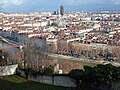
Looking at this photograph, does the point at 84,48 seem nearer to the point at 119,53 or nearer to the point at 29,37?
the point at 119,53

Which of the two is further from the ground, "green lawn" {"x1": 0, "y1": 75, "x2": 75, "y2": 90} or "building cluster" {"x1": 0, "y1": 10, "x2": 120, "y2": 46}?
"building cluster" {"x1": 0, "y1": 10, "x2": 120, "y2": 46}

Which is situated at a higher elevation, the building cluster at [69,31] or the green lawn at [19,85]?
the building cluster at [69,31]

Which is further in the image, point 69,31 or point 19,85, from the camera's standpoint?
point 69,31

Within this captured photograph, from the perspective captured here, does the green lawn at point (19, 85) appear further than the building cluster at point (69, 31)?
No

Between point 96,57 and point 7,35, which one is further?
point 7,35

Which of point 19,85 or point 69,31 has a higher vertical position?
point 69,31

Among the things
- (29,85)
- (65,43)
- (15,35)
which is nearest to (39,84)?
(29,85)

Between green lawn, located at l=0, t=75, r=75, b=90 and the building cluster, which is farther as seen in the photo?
the building cluster

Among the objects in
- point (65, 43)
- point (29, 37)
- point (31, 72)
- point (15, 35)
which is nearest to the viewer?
point (31, 72)
